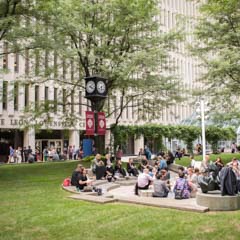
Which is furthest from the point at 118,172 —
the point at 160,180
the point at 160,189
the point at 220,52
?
the point at 220,52

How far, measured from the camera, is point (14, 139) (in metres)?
45.0

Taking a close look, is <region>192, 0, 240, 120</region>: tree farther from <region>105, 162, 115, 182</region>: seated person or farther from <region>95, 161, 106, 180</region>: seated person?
<region>95, 161, 106, 180</region>: seated person

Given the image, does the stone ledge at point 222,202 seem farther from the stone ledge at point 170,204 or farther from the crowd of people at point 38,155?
the crowd of people at point 38,155

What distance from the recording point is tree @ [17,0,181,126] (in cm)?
2478

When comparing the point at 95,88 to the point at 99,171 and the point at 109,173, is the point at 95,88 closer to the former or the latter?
the point at 99,171

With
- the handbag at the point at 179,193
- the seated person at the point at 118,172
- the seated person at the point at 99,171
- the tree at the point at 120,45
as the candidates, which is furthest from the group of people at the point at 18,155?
the handbag at the point at 179,193

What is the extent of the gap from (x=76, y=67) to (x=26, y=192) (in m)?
15.6

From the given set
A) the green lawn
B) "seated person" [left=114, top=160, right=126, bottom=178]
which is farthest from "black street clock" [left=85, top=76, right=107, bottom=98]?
the green lawn

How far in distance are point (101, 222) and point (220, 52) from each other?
18526mm

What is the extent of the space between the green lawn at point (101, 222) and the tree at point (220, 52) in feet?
50.5

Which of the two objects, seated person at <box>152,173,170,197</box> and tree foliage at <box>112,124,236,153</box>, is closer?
seated person at <box>152,173,170,197</box>

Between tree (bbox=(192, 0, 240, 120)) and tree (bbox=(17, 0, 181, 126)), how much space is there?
2.08 m

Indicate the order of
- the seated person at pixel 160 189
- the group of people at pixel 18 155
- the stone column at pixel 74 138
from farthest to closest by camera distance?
the stone column at pixel 74 138 → the group of people at pixel 18 155 → the seated person at pixel 160 189

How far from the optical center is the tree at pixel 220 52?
2531 centimetres
